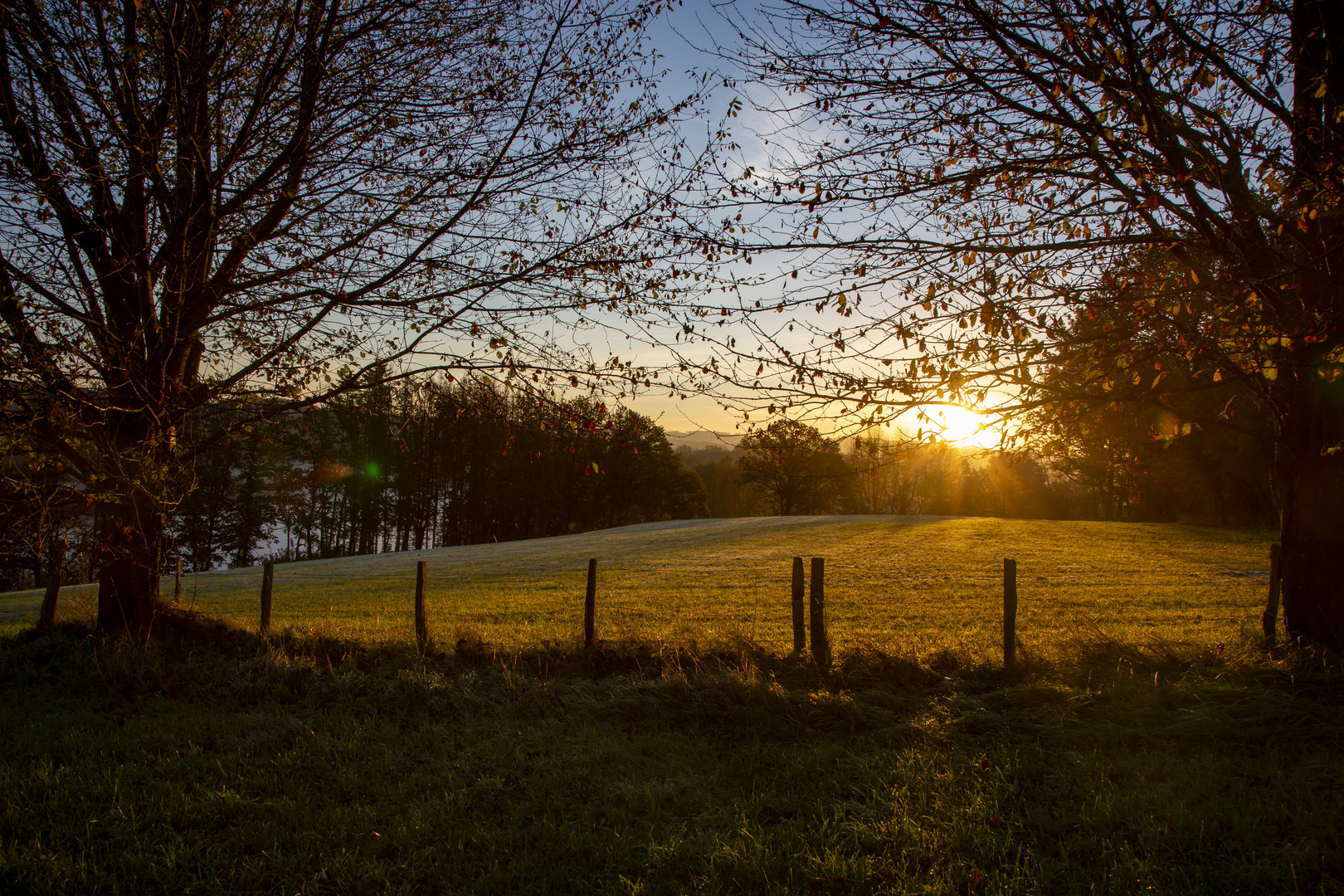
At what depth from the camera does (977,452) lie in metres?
6.77

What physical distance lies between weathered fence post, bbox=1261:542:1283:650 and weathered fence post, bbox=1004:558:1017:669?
2.43 m

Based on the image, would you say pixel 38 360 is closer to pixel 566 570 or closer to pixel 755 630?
pixel 755 630

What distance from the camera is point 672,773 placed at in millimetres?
5285

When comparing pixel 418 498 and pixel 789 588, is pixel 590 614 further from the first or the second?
pixel 418 498

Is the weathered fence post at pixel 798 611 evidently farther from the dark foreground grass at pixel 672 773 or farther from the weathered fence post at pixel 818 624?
the dark foreground grass at pixel 672 773

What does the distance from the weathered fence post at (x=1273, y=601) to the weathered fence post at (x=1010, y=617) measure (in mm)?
2431

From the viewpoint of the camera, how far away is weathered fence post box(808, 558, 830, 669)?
748 cm

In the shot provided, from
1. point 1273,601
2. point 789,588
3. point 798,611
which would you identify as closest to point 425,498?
point 789,588

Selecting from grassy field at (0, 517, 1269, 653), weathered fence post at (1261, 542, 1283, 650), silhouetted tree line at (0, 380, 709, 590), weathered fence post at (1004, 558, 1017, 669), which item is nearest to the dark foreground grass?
weathered fence post at (1004, 558, 1017, 669)

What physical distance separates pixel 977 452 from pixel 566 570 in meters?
21.0

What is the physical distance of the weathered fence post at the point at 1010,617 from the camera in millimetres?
7449

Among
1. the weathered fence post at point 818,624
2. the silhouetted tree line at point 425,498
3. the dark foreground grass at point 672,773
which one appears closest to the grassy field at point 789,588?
the weathered fence post at point 818,624

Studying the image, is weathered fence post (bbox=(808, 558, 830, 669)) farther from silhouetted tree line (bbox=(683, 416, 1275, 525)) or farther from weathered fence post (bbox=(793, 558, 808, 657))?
silhouetted tree line (bbox=(683, 416, 1275, 525))

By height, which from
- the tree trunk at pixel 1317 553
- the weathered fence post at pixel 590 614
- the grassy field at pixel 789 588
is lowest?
the grassy field at pixel 789 588
